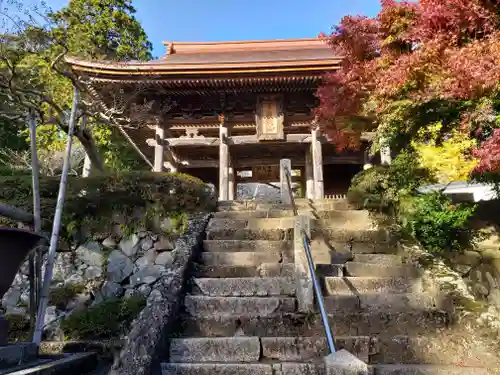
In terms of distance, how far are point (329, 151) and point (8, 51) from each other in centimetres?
957

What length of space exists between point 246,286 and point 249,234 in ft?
4.02

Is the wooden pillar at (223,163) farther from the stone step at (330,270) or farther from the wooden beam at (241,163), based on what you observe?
the stone step at (330,270)

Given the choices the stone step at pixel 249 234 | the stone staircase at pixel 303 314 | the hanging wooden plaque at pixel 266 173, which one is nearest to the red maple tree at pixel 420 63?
the stone staircase at pixel 303 314

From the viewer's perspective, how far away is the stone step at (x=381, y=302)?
3.81 meters

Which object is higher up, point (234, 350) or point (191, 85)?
point (191, 85)

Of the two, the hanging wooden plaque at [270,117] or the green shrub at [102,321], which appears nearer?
the green shrub at [102,321]

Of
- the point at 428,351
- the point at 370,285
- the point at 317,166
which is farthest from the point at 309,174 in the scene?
the point at 428,351

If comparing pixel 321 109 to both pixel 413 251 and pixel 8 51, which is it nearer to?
pixel 413 251

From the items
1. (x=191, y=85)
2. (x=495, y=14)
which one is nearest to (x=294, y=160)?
(x=191, y=85)

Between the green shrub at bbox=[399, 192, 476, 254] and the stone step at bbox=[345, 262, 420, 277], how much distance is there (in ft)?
2.65

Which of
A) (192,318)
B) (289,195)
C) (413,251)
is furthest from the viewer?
(289,195)

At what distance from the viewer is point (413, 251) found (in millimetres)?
4684

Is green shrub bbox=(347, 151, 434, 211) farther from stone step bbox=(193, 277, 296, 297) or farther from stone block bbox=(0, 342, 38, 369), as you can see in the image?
stone block bbox=(0, 342, 38, 369)

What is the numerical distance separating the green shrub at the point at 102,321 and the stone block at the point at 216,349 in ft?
5.02
